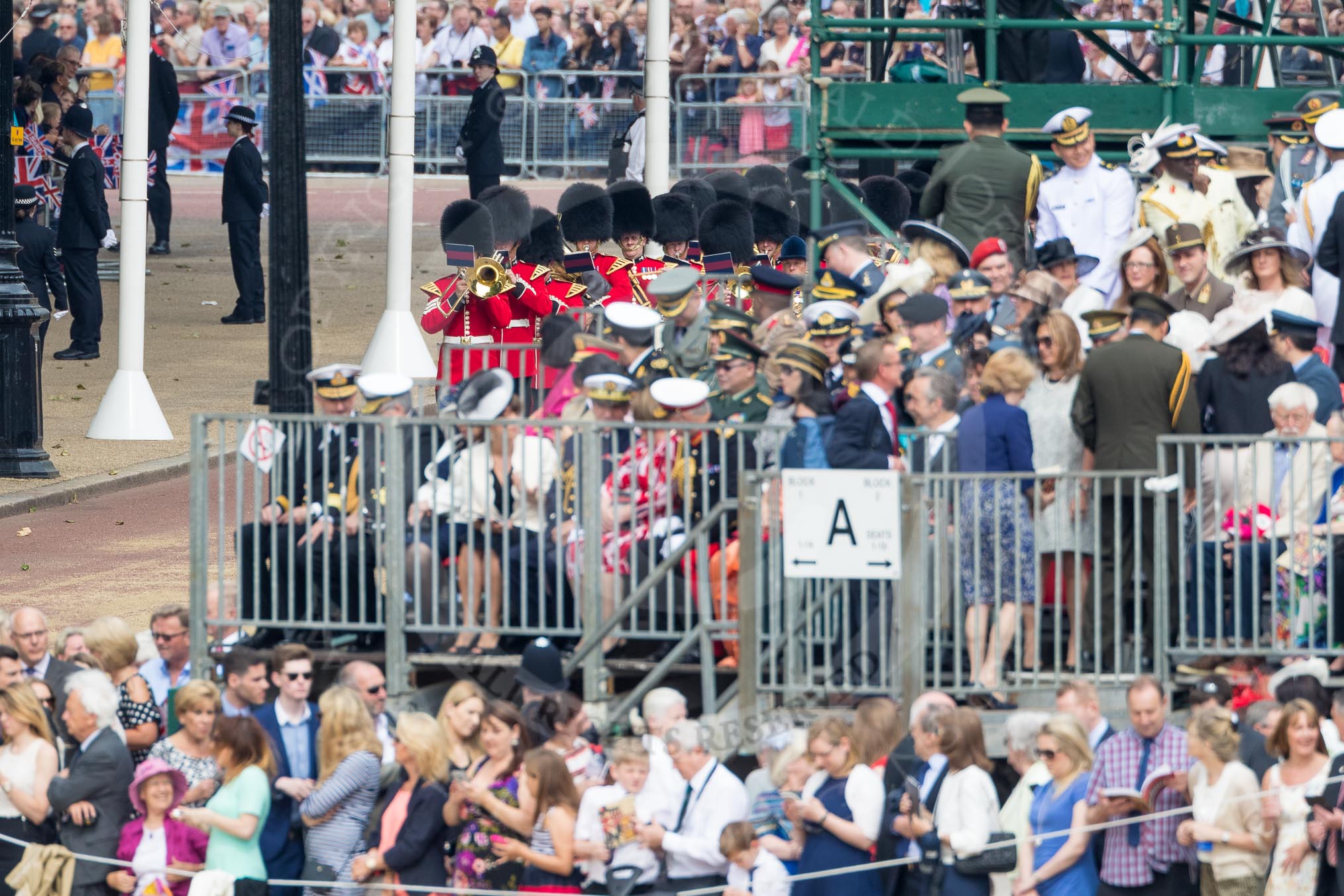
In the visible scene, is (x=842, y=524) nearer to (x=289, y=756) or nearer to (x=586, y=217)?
(x=289, y=756)

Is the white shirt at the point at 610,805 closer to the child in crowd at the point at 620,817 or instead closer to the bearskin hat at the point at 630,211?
the child in crowd at the point at 620,817

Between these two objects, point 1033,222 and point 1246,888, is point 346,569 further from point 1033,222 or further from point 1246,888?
point 1033,222

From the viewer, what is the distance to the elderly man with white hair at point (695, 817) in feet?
30.6

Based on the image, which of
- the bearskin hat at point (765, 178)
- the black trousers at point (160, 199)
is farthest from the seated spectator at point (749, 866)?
the black trousers at point (160, 199)

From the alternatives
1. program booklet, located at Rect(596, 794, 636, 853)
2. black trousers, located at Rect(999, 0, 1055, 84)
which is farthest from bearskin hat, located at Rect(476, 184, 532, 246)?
program booklet, located at Rect(596, 794, 636, 853)

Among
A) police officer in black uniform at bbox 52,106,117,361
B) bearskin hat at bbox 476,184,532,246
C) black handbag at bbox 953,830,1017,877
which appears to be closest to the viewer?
black handbag at bbox 953,830,1017,877

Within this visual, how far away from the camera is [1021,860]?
936 centimetres

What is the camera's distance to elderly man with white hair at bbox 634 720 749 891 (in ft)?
30.6

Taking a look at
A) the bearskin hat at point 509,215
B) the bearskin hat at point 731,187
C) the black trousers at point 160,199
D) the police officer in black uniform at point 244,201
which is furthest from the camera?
the black trousers at point 160,199

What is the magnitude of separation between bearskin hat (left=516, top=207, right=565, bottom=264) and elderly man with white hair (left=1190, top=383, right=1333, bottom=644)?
7.48 m

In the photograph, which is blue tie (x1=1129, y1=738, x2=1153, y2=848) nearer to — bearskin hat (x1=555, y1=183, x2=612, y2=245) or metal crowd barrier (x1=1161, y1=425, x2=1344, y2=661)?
metal crowd barrier (x1=1161, y1=425, x2=1344, y2=661)

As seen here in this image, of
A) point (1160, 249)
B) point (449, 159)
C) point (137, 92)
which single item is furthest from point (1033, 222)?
point (449, 159)

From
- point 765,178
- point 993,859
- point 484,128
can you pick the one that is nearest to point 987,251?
point 993,859

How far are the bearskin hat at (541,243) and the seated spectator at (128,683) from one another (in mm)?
6059
